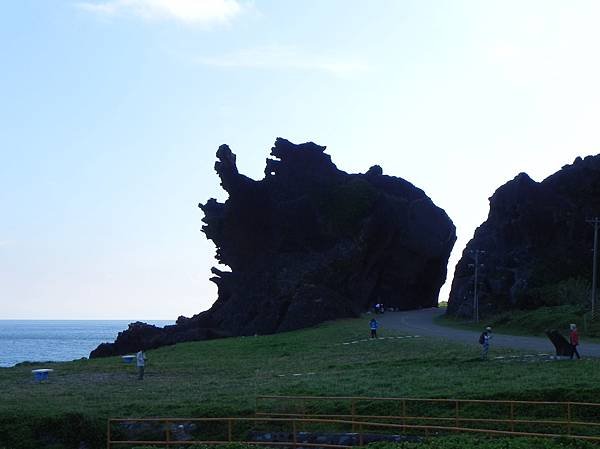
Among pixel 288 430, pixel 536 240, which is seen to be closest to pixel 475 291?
pixel 536 240

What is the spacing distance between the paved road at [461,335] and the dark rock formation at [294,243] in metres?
7.03

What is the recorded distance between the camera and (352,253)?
98.1 metres

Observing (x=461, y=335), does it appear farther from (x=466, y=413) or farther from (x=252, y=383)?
(x=466, y=413)

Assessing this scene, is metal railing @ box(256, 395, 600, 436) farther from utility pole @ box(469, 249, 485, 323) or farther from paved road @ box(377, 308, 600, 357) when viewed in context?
utility pole @ box(469, 249, 485, 323)

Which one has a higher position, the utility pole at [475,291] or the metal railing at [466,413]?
the utility pole at [475,291]

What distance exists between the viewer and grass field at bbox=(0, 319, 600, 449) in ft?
103

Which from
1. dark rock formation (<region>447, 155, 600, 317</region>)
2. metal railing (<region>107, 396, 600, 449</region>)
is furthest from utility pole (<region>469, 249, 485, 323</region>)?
metal railing (<region>107, 396, 600, 449</region>)

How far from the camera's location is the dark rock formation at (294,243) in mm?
94750

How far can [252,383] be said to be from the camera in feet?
133

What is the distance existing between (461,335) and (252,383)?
91.4ft

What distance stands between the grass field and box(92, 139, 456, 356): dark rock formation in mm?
34571

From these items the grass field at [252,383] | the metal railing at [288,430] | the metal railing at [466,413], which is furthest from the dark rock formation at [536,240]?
the metal railing at [288,430]

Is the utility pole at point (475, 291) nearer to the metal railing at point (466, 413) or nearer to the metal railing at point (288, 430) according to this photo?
the metal railing at point (466, 413)

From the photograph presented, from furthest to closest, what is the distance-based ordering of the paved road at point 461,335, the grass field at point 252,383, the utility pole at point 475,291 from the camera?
the utility pole at point 475,291 → the paved road at point 461,335 → the grass field at point 252,383
